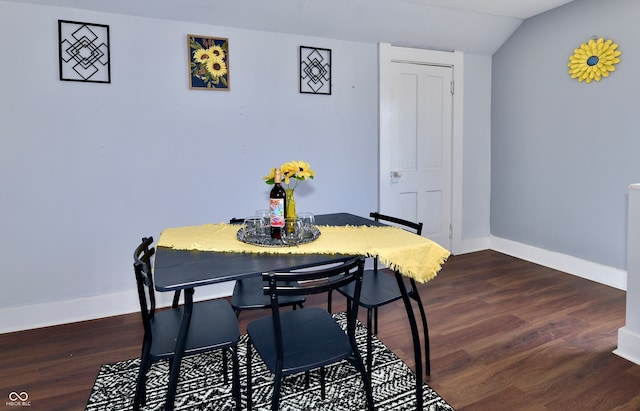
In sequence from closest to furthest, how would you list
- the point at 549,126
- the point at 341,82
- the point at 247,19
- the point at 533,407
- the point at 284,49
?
the point at 533,407
the point at 247,19
the point at 284,49
the point at 341,82
the point at 549,126

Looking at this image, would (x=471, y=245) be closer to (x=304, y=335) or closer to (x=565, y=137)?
(x=565, y=137)

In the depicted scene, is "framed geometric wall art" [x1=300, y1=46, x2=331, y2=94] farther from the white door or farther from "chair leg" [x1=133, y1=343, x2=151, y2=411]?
"chair leg" [x1=133, y1=343, x2=151, y2=411]

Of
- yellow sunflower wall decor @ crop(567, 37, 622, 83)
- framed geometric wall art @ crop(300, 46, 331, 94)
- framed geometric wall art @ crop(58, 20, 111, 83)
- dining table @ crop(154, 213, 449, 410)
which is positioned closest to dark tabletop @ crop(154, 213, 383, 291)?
dining table @ crop(154, 213, 449, 410)

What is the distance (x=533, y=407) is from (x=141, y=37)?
327cm

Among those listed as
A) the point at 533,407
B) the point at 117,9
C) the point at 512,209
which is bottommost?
the point at 533,407

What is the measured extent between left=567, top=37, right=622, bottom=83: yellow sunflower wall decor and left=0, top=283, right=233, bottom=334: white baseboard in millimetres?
3903

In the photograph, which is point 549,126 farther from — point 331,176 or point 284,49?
point 284,49

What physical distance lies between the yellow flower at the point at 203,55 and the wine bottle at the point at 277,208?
61.3 inches

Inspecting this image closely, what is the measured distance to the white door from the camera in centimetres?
378

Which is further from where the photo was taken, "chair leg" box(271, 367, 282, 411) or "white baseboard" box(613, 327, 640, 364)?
"white baseboard" box(613, 327, 640, 364)

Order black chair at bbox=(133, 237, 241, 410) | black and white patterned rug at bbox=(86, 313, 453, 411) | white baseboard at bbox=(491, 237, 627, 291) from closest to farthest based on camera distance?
black chair at bbox=(133, 237, 241, 410) → black and white patterned rug at bbox=(86, 313, 453, 411) → white baseboard at bbox=(491, 237, 627, 291)

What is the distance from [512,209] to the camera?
167 inches

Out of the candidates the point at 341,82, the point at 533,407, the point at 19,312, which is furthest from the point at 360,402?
the point at 341,82

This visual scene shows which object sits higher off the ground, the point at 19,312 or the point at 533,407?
the point at 19,312
